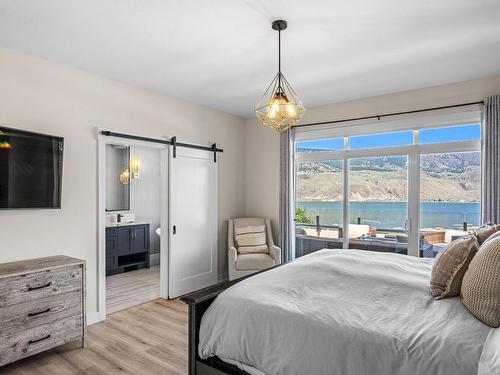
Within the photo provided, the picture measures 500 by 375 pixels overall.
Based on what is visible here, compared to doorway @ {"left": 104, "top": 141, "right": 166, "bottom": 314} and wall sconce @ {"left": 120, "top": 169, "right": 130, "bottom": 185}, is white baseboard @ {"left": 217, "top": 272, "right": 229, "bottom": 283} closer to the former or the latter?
doorway @ {"left": 104, "top": 141, "right": 166, "bottom": 314}

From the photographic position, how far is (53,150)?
10.2ft

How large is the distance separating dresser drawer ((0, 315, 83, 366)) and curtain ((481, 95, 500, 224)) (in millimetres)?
4297

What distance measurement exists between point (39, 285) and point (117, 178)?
3.36 m

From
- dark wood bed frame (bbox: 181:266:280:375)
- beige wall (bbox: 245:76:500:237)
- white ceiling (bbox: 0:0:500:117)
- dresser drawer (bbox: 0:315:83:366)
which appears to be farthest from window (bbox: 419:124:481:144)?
dresser drawer (bbox: 0:315:83:366)

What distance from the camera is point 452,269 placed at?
1.95 metres

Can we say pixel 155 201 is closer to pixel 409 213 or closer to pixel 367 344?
pixel 409 213

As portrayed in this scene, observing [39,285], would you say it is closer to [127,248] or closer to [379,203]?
[127,248]

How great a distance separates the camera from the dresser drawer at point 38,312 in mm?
2492

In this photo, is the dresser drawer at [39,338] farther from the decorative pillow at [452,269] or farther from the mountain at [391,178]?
the mountain at [391,178]

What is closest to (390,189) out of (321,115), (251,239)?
(321,115)

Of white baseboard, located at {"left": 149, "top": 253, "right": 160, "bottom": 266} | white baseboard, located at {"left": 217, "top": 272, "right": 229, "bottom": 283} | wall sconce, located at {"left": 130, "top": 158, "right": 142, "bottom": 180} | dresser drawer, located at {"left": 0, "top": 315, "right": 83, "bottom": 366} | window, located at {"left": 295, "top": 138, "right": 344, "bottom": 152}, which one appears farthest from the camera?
white baseboard, located at {"left": 149, "top": 253, "right": 160, "bottom": 266}

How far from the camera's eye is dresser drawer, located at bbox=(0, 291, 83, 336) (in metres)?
2.49

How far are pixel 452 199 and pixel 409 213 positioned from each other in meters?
0.51

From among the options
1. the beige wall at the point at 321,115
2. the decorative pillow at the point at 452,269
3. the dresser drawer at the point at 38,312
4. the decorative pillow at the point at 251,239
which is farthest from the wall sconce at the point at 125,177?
the decorative pillow at the point at 452,269
